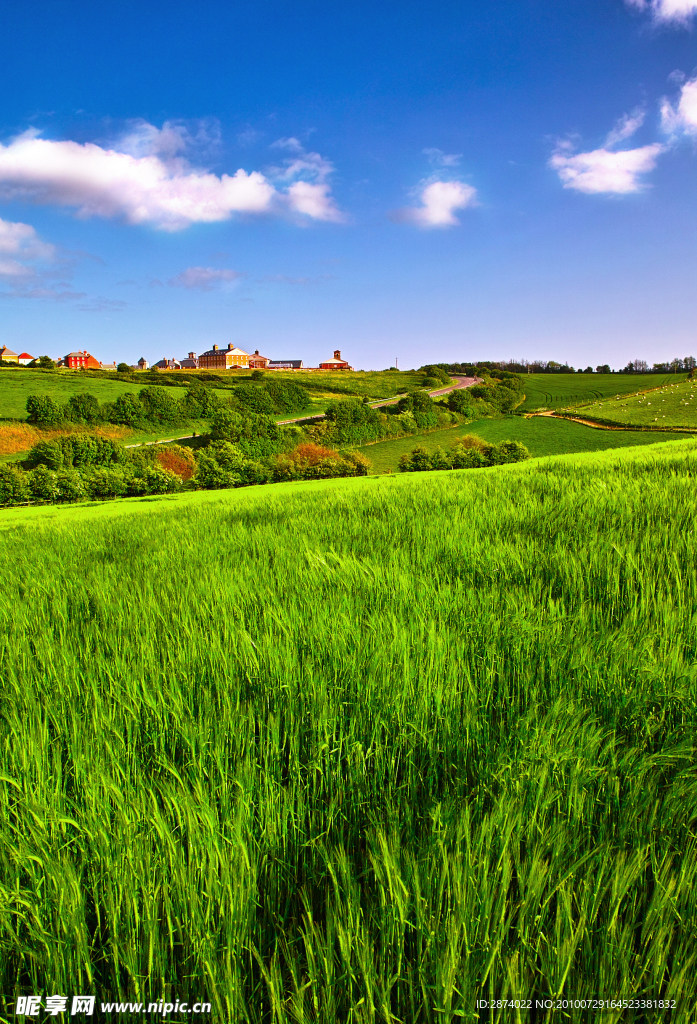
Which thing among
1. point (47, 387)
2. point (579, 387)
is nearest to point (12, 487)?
point (47, 387)

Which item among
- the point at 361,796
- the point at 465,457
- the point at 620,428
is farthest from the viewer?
the point at 620,428

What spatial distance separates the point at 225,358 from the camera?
536ft

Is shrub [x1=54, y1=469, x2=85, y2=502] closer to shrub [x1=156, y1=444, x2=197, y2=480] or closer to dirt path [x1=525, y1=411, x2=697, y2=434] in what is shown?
shrub [x1=156, y1=444, x2=197, y2=480]

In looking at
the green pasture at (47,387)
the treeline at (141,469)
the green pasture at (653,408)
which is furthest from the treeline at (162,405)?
the green pasture at (653,408)

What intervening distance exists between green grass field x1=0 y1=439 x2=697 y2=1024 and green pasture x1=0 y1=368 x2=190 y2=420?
72.7m

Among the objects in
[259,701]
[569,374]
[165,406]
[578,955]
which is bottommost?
[578,955]

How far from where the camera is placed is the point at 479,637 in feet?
5.24

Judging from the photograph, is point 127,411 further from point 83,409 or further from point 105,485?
point 105,485

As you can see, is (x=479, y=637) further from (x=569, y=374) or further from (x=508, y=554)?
(x=569, y=374)

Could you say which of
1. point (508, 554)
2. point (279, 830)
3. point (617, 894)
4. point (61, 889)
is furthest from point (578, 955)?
point (508, 554)

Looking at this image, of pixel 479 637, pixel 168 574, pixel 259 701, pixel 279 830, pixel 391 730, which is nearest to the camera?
pixel 279 830

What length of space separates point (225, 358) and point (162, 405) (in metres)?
99.9

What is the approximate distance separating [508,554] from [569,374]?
148 metres

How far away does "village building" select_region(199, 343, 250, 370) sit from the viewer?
16406 cm
